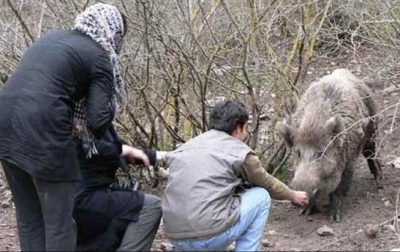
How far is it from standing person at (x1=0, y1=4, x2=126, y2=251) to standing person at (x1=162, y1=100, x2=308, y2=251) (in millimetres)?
674

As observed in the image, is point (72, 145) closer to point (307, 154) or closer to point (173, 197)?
point (173, 197)

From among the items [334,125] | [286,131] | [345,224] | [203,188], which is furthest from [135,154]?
[345,224]

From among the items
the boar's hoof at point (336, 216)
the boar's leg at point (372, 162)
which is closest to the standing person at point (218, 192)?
the boar's hoof at point (336, 216)

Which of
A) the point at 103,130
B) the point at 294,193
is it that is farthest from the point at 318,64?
the point at 103,130

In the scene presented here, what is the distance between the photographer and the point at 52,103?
4.86 m

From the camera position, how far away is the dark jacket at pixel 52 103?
4848 mm

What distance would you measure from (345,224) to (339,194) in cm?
31

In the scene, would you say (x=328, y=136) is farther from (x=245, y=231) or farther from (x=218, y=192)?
(x=218, y=192)

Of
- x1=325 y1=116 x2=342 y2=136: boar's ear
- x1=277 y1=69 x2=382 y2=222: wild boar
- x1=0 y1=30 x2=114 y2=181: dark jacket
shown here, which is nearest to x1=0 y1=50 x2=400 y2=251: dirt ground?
x1=277 y1=69 x2=382 y2=222: wild boar

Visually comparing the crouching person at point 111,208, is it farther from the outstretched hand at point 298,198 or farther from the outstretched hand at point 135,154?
the outstretched hand at point 298,198

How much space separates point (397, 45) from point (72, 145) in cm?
433

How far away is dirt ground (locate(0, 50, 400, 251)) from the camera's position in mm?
6414

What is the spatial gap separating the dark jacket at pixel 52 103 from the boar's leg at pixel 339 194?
9.25ft

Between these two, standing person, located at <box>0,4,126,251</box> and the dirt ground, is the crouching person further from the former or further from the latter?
the dirt ground
